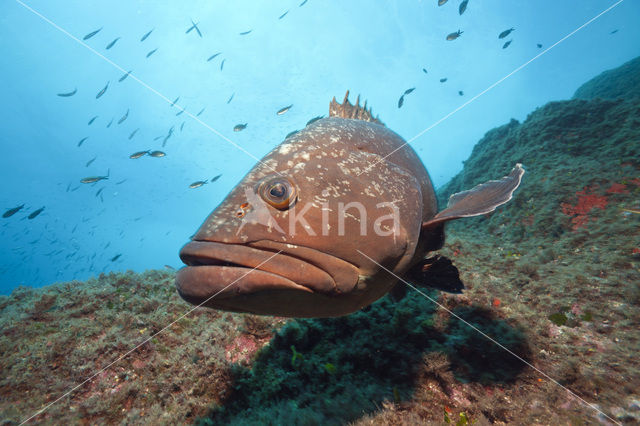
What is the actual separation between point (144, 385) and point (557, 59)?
154855 mm

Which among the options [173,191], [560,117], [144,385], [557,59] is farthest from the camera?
[173,191]

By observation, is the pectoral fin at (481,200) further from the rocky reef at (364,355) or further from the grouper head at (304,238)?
the rocky reef at (364,355)

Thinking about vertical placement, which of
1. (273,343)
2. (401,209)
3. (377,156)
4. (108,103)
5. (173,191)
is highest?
(108,103)

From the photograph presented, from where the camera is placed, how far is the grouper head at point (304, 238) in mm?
1812

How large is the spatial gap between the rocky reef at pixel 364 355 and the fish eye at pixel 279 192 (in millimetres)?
2216

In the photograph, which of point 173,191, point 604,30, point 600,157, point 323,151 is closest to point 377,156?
point 323,151

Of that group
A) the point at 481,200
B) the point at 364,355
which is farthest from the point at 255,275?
the point at 481,200

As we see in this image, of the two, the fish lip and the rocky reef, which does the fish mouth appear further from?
the rocky reef

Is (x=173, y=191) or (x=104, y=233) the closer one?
(x=173, y=191)

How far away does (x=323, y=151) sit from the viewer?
8.89 feet

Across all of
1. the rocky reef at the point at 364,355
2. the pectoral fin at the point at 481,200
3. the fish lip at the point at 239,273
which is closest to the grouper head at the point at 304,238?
the fish lip at the point at 239,273

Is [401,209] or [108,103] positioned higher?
[108,103]

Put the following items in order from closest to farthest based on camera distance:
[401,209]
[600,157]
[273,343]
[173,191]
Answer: [401,209], [273,343], [600,157], [173,191]

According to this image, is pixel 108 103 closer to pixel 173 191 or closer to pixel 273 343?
pixel 173 191
